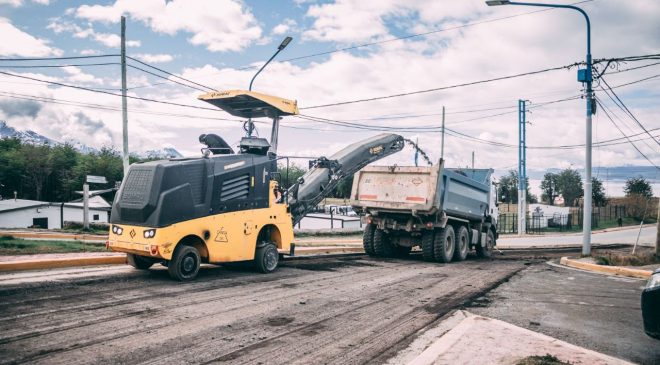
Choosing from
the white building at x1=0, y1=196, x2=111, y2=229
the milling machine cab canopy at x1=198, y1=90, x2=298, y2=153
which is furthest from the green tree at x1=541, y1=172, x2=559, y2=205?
the milling machine cab canopy at x1=198, y1=90, x2=298, y2=153

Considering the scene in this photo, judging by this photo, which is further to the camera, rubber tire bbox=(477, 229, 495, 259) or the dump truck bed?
rubber tire bbox=(477, 229, 495, 259)

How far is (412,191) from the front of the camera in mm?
13227

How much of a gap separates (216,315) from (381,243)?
8888mm

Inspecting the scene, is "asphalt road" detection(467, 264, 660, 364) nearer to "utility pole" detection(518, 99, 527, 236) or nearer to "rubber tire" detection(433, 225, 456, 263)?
"rubber tire" detection(433, 225, 456, 263)

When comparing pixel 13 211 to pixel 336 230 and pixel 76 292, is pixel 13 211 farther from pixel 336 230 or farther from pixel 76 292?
pixel 76 292

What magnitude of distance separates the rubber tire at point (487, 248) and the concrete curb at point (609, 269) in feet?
9.48

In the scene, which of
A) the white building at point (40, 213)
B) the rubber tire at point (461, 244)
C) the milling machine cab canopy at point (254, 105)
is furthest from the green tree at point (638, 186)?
the milling machine cab canopy at point (254, 105)

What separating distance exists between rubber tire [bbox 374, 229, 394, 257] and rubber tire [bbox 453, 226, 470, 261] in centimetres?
206

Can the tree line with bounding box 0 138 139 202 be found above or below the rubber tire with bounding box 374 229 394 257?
above

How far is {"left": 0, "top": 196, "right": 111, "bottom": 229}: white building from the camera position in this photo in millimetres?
35188

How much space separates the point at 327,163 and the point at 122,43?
11845mm

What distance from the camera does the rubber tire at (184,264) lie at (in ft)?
27.1

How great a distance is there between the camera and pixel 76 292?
699cm

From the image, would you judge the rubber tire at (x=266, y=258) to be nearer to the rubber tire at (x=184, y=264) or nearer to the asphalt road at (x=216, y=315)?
the asphalt road at (x=216, y=315)
